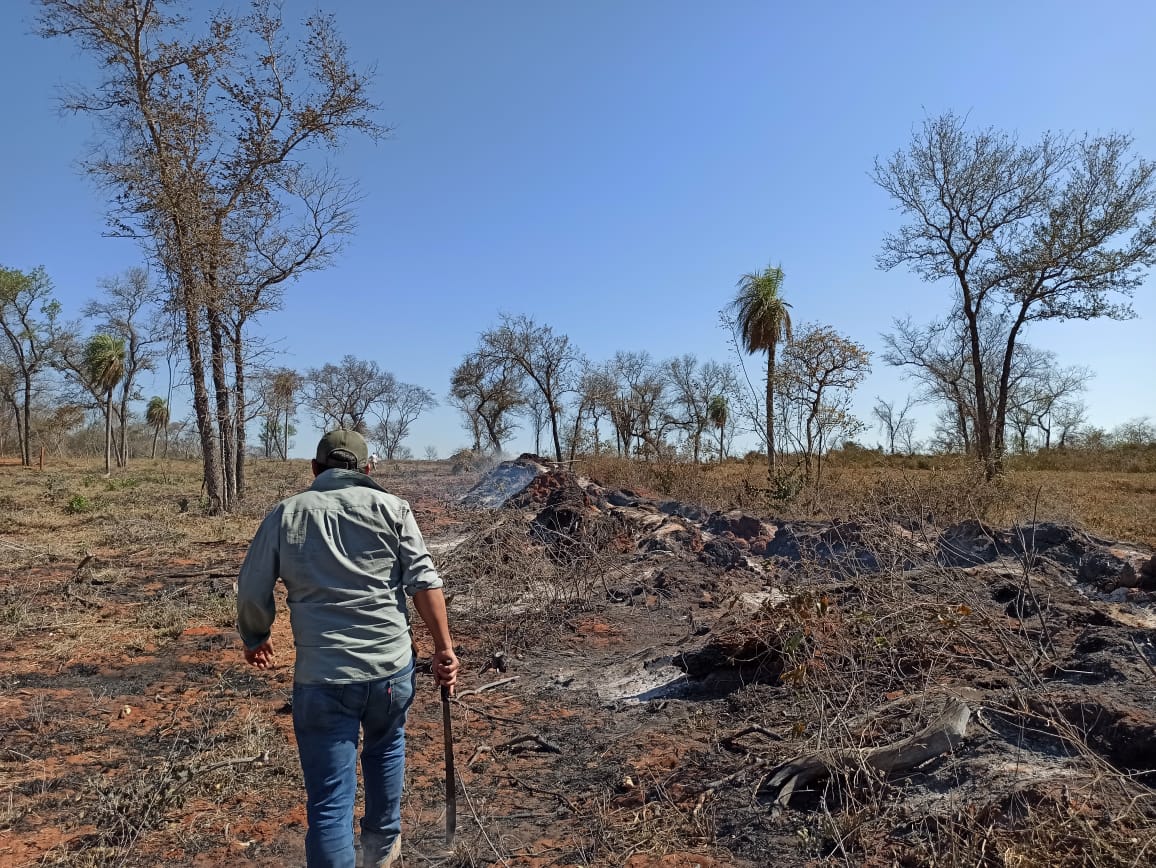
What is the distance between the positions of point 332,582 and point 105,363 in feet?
113

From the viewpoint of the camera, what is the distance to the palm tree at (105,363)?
31125 millimetres

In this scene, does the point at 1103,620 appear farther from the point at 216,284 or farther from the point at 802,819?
the point at 216,284

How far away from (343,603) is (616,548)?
301 inches

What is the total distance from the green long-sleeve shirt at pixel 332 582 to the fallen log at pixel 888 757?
5.92 feet

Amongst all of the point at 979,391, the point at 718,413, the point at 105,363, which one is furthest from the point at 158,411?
the point at 979,391

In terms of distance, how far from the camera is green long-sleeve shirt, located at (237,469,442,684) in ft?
8.28

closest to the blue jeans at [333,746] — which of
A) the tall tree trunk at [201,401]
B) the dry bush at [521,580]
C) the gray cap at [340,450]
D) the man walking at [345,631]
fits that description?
the man walking at [345,631]

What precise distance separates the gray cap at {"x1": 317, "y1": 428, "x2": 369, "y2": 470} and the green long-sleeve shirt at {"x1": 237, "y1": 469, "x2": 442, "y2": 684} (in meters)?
0.12

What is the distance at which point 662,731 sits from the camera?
4.46m

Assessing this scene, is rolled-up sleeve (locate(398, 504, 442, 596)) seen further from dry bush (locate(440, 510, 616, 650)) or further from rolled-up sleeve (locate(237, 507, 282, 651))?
dry bush (locate(440, 510, 616, 650))

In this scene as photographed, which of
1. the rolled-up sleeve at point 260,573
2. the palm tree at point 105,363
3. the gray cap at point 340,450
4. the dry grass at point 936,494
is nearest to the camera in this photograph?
the rolled-up sleeve at point 260,573

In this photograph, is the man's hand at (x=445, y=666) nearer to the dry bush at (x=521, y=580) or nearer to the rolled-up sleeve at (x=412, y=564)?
the rolled-up sleeve at (x=412, y=564)

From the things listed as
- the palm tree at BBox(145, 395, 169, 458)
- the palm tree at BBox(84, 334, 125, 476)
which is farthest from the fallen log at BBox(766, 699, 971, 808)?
the palm tree at BBox(145, 395, 169, 458)

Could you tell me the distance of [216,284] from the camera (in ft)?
47.2
